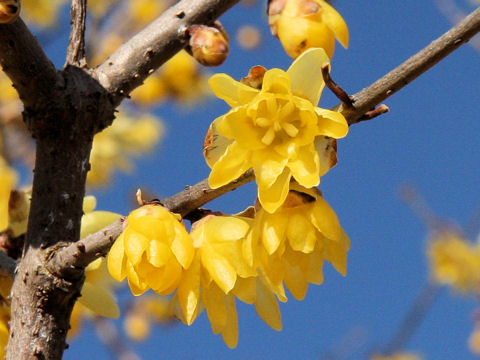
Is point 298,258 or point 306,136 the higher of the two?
point 306,136

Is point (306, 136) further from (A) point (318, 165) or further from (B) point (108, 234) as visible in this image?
(B) point (108, 234)

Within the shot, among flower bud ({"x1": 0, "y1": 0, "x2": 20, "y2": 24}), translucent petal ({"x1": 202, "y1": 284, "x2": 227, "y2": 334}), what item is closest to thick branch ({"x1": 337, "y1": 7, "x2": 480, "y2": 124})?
translucent petal ({"x1": 202, "y1": 284, "x2": 227, "y2": 334})

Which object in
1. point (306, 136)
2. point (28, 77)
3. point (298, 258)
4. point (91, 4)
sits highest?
point (91, 4)

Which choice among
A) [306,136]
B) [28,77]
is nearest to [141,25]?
[28,77]

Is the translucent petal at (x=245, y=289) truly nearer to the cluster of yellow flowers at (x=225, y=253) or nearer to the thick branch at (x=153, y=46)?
the cluster of yellow flowers at (x=225, y=253)

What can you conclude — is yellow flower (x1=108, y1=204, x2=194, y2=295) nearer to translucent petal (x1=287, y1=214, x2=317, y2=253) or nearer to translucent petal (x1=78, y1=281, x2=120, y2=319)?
translucent petal (x1=287, y1=214, x2=317, y2=253)

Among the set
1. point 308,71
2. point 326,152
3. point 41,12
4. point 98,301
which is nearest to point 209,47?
point 308,71
